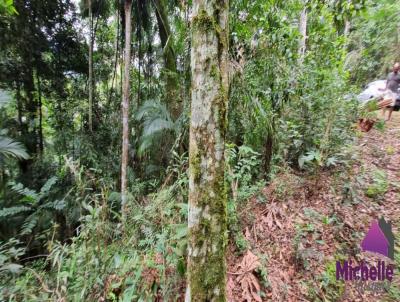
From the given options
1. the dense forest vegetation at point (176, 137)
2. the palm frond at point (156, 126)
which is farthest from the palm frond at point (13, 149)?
the palm frond at point (156, 126)

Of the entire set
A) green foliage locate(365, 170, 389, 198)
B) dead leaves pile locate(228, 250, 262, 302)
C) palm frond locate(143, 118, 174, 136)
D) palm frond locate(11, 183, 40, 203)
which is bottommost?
dead leaves pile locate(228, 250, 262, 302)

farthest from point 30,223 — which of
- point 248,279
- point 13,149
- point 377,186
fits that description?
point 377,186

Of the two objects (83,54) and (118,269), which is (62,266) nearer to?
(118,269)

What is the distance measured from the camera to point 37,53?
5.79m

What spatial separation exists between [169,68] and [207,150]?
438 centimetres

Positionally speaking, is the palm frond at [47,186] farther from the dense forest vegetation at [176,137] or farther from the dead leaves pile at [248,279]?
the dead leaves pile at [248,279]

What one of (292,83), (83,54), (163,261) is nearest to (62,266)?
(163,261)

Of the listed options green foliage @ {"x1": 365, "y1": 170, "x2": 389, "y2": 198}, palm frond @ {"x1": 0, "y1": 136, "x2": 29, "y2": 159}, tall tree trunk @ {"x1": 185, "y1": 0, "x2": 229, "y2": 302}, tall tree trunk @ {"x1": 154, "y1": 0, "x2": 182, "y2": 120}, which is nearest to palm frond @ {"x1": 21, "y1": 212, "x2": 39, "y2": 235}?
palm frond @ {"x1": 0, "y1": 136, "x2": 29, "y2": 159}

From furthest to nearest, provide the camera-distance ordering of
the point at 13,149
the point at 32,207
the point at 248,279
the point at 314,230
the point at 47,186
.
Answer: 1. the point at 32,207
2. the point at 47,186
3. the point at 13,149
4. the point at 314,230
5. the point at 248,279

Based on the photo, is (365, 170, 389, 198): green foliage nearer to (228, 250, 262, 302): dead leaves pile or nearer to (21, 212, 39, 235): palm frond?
(228, 250, 262, 302): dead leaves pile

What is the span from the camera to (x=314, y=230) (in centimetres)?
273

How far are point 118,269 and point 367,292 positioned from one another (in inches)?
87.2

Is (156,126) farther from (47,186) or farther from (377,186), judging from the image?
(377,186)

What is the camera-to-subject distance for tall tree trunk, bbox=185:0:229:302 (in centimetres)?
164
